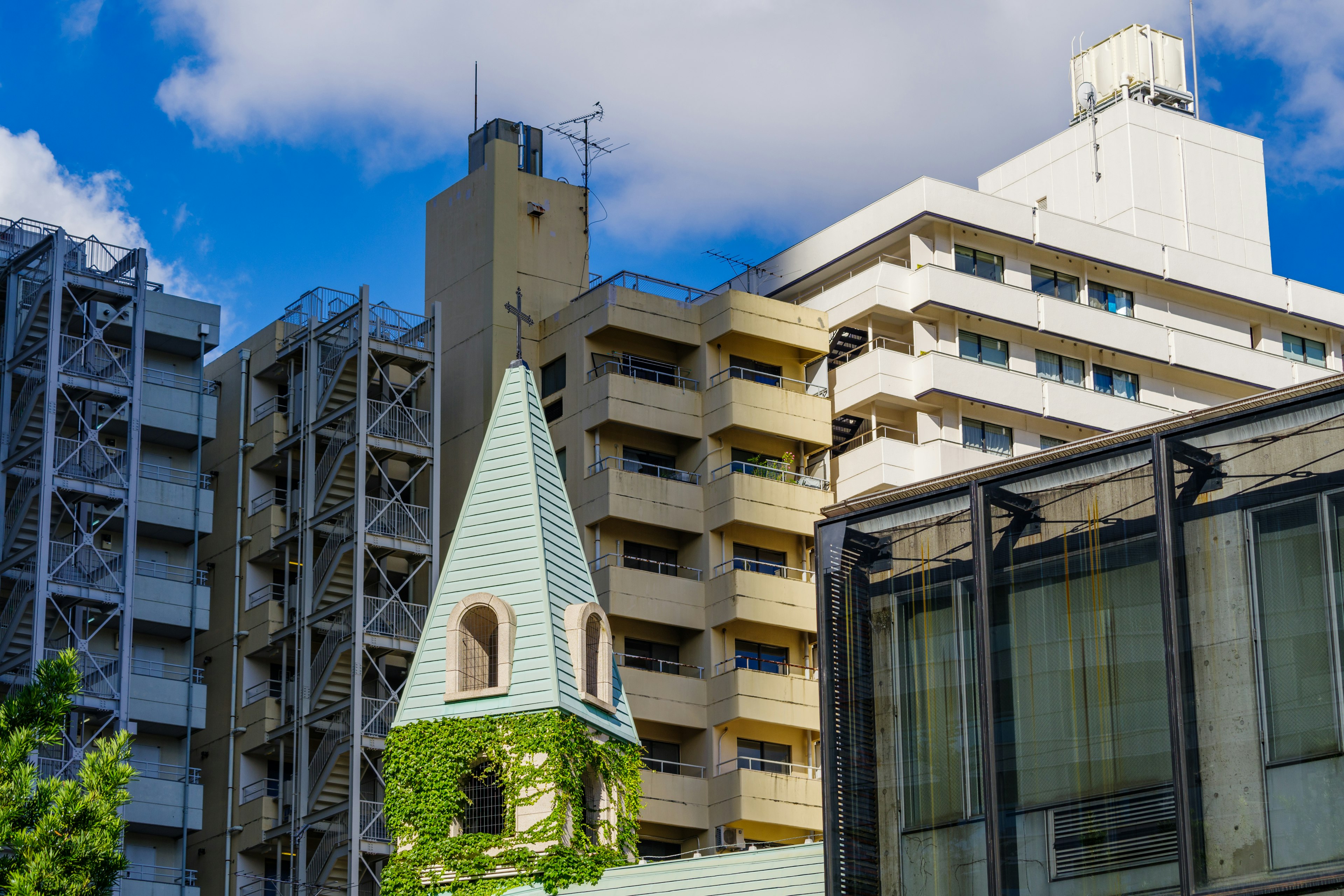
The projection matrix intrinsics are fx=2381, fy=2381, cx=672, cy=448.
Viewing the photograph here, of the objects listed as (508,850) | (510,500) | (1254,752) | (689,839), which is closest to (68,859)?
(508,850)

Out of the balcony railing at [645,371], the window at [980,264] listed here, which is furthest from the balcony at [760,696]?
the window at [980,264]

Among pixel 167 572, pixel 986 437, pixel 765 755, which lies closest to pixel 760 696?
pixel 765 755

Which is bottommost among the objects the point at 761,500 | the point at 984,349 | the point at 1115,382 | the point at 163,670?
the point at 163,670

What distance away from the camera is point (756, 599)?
74250mm

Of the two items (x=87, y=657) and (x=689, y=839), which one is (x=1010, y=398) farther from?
(x=87, y=657)

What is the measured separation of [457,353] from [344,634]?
10762 mm

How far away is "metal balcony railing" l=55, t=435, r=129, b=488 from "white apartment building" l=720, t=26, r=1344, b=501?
74.3 feet

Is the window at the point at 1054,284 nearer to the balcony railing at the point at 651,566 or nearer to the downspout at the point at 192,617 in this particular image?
the balcony railing at the point at 651,566

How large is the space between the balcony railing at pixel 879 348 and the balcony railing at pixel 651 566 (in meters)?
8.60

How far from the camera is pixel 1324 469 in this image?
36875 mm

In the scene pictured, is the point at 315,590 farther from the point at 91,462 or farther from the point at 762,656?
the point at 762,656

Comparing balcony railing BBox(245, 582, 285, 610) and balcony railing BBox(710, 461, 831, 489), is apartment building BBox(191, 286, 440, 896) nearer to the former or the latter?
balcony railing BBox(245, 582, 285, 610)

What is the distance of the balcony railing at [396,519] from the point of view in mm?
78062

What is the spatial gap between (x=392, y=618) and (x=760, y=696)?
1271 cm
